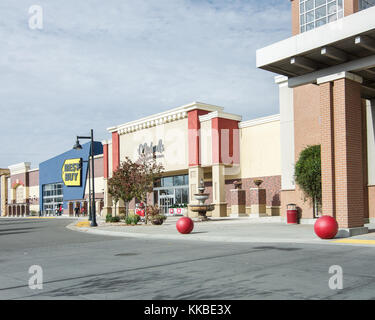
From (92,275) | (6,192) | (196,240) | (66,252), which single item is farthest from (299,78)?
(6,192)

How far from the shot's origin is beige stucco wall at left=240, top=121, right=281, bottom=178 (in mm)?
36750

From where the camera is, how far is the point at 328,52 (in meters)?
16.0

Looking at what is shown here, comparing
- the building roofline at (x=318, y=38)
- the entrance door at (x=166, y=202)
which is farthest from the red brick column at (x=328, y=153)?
the entrance door at (x=166, y=202)

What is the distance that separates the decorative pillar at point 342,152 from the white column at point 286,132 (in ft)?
26.1

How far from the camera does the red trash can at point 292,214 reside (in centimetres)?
2358

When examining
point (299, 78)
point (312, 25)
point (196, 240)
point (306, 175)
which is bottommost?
point (196, 240)

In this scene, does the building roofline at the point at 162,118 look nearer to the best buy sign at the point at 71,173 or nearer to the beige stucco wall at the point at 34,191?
the best buy sign at the point at 71,173

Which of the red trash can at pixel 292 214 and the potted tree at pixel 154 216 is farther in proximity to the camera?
the potted tree at pixel 154 216

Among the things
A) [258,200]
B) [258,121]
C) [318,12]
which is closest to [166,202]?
[258,200]

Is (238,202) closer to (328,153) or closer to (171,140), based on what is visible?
(171,140)

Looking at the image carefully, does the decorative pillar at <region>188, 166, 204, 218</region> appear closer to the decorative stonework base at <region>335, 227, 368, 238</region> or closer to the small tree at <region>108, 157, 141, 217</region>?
the small tree at <region>108, 157, 141, 217</region>
